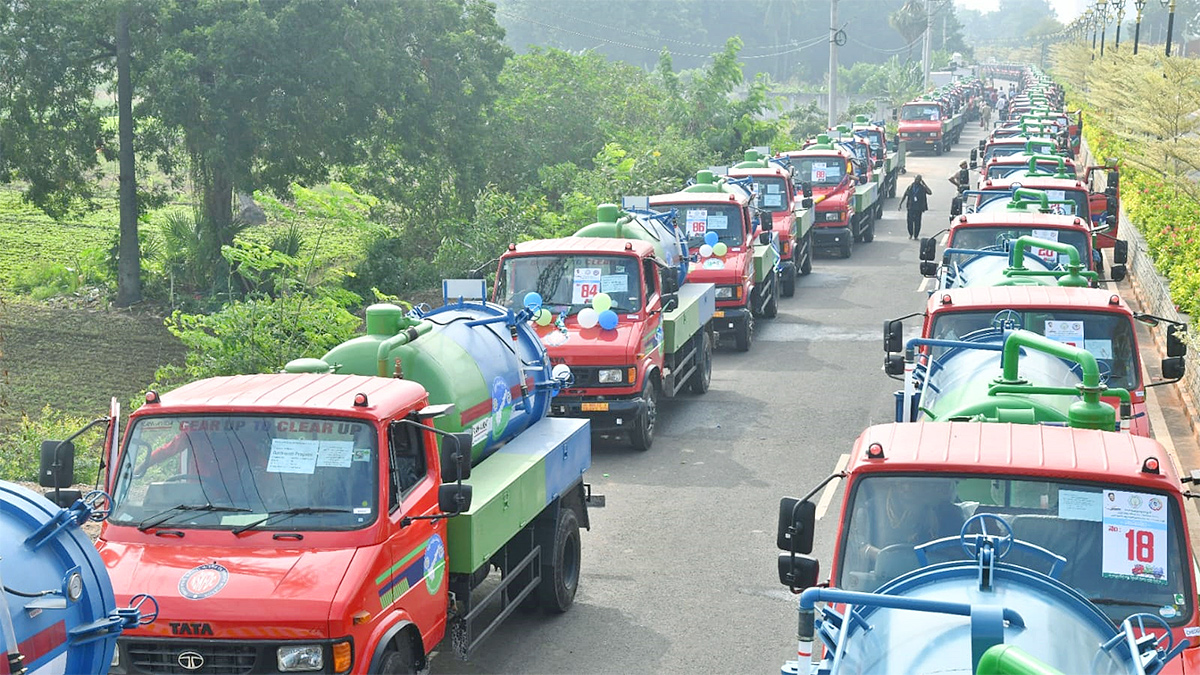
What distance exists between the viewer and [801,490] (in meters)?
14.6

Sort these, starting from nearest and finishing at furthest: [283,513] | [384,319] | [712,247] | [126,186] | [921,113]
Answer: [283,513] < [384,319] < [712,247] < [126,186] < [921,113]

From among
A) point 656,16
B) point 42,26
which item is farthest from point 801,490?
point 656,16

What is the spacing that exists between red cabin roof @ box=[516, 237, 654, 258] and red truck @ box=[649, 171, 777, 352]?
14.5ft

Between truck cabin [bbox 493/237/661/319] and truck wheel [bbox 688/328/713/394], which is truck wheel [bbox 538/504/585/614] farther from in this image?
truck wheel [bbox 688/328/713/394]

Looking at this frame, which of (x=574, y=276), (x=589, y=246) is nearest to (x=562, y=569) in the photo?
(x=574, y=276)

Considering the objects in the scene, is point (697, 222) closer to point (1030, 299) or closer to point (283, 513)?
point (1030, 299)

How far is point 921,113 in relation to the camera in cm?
6081

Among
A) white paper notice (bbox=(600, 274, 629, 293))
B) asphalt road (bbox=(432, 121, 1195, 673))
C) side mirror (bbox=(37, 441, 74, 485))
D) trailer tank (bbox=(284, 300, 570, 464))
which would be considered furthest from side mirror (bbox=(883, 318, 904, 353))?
side mirror (bbox=(37, 441, 74, 485))

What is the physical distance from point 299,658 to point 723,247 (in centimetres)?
1491

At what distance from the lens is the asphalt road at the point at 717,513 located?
10.4m

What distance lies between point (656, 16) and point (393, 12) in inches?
3374

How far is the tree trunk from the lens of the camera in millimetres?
28531

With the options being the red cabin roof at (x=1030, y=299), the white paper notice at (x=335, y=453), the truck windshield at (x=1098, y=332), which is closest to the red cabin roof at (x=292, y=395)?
the white paper notice at (x=335, y=453)

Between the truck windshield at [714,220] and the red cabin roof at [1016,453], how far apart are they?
15.3 metres
